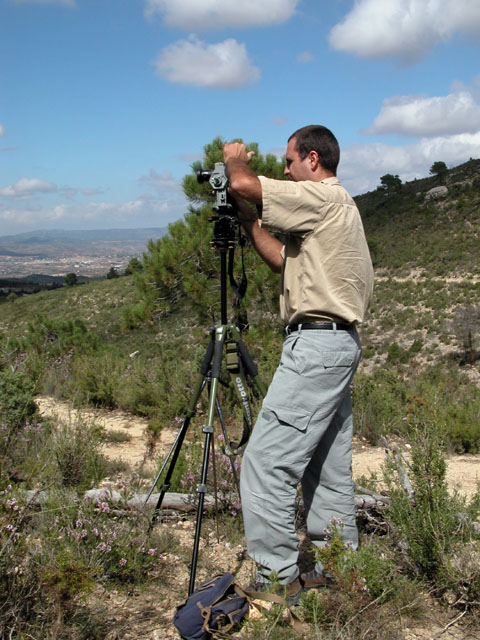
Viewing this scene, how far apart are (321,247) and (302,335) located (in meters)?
0.34

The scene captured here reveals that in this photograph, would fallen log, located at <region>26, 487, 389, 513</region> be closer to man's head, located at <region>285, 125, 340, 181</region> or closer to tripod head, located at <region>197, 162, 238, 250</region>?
tripod head, located at <region>197, 162, 238, 250</region>

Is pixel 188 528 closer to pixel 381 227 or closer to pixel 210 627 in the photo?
pixel 210 627

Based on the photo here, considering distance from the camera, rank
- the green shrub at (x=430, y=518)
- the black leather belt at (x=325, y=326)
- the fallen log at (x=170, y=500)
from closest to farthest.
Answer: the black leather belt at (x=325, y=326), the green shrub at (x=430, y=518), the fallen log at (x=170, y=500)

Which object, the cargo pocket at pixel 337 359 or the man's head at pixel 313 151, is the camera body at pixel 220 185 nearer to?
the man's head at pixel 313 151

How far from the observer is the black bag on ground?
5.93ft

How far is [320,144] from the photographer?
2121 mm

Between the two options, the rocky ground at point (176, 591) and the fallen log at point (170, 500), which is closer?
the rocky ground at point (176, 591)

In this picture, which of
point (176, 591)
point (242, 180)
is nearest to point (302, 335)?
point (242, 180)

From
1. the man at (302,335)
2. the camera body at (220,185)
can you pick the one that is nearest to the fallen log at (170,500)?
the man at (302,335)

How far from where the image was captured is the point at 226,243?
7.96ft

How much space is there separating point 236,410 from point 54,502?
2741 mm

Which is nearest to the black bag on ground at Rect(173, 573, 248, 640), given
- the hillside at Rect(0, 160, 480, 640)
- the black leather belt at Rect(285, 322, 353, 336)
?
the hillside at Rect(0, 160, 480, 640)

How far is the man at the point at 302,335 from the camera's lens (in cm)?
196

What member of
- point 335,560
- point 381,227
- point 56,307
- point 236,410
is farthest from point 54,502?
point 381,227
